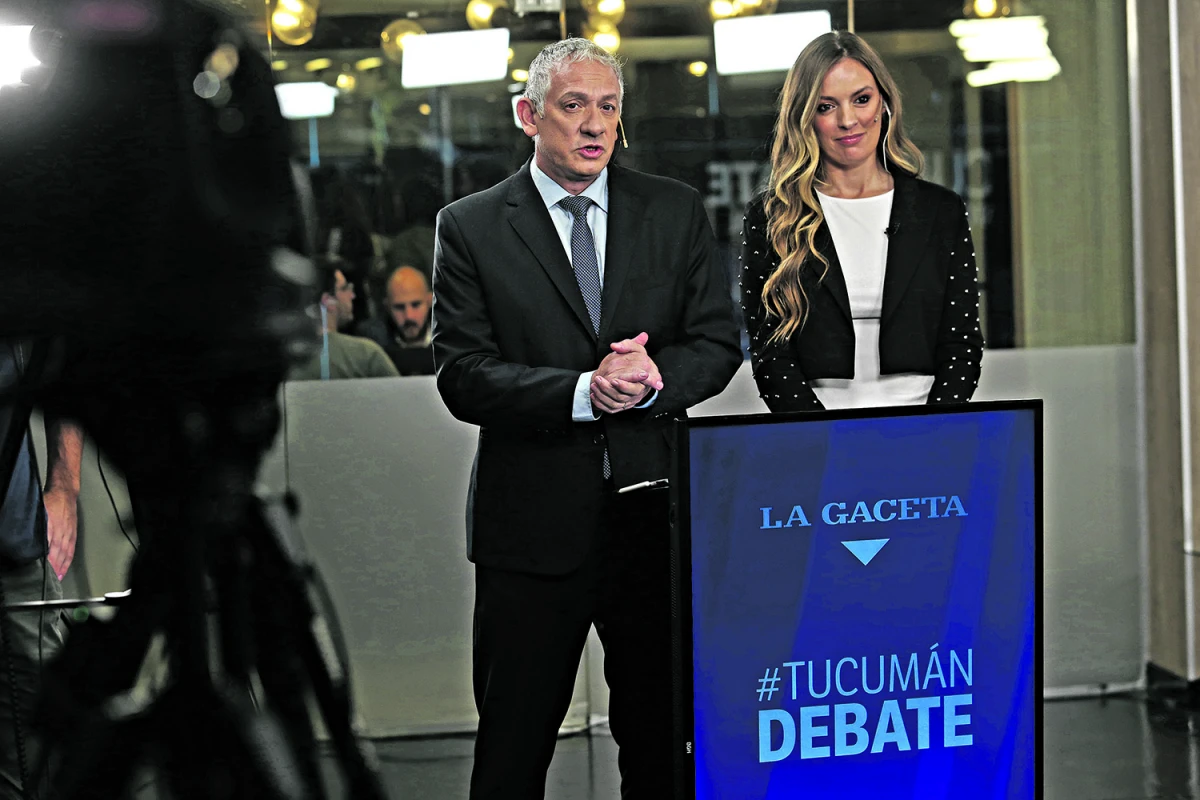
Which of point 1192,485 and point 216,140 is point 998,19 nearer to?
point 1192,485

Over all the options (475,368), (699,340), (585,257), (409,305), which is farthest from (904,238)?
(409,305)

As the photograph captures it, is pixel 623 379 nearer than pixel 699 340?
Yes

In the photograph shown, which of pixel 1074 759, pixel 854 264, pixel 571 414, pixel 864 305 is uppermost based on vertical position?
pixel 854 264

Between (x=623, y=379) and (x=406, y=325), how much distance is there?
133 cm

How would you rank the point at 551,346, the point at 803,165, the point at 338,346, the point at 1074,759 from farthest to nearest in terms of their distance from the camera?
the point at 338,346, the point at 1074,759, the point at 803,165, the point at 551,346

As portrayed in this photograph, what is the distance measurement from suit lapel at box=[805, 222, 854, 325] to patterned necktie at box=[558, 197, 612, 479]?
2.11ft

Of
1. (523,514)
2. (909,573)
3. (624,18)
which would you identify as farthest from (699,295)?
(624,18)

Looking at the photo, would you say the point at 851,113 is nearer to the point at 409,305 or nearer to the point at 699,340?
the point at 699,340

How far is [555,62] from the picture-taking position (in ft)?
8.80

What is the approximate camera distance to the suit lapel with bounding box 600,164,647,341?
8.66 feet

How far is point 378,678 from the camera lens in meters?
3.73

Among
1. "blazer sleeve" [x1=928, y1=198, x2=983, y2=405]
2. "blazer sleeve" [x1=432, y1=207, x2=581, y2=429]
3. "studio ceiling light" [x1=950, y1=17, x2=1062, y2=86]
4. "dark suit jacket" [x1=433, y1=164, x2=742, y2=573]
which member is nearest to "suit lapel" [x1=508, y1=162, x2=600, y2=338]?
"dark suit jacket" [x1=433, y1=164, x2=742, y2=573]

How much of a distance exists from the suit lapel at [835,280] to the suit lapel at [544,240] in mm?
704

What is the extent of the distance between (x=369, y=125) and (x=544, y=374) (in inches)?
54.8
